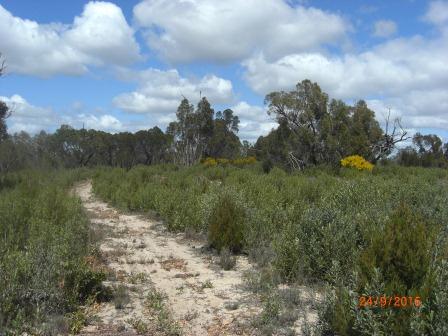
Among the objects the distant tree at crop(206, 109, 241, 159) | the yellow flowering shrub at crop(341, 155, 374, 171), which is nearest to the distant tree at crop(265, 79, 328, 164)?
the yellow flowering shrub at crop(341, 155, 374, 171)

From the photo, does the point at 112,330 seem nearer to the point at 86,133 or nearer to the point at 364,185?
the point at 364,185

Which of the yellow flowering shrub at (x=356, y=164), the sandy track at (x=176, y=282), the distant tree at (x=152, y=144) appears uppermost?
the distant tree at (x=152, y=144)

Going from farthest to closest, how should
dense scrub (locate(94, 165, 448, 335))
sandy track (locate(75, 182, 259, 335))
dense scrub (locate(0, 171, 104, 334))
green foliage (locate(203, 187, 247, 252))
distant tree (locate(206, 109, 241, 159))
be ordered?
distant tree (locate(206, 109, 241, 159)) → green foliage (locate(203, 187, 247, 252)) → sandy track (locate(75, 182, 259, 335)) → dense scrub (locate(0, 171, 104, 334)) → dense scrub (locate(94, 165, 448, 335))

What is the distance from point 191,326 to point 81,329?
44.1 inches

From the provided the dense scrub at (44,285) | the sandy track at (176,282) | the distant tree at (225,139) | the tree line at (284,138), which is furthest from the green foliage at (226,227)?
the distant tree at (225,139)

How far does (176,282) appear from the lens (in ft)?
22.1

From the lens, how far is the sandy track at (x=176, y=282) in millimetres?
5195

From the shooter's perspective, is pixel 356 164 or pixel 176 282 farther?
pixel 356 164

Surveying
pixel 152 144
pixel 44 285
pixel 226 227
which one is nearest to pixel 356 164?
pixel 226 227

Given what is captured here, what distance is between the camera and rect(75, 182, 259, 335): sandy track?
520cm

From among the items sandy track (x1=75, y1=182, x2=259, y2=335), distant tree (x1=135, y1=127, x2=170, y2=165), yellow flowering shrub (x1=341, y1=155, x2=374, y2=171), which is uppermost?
distant tree (x1=135, y1=127, x2=170, y2=165)

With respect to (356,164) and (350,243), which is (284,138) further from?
(350,243)
